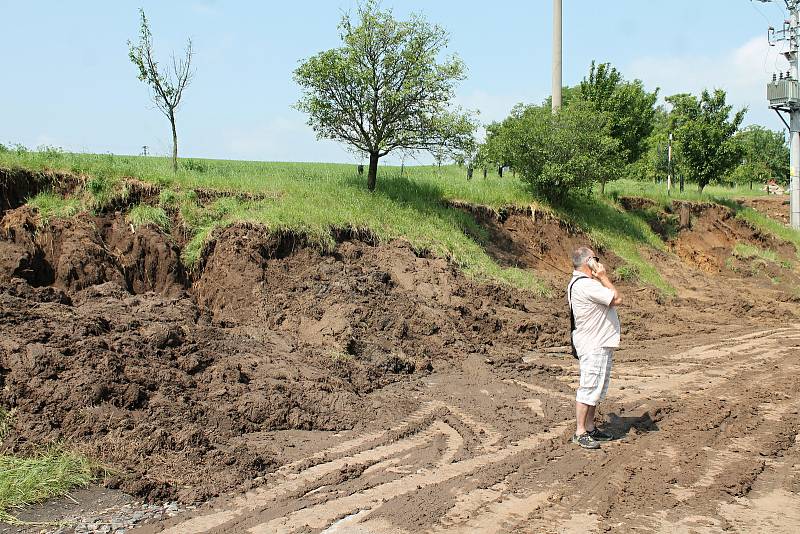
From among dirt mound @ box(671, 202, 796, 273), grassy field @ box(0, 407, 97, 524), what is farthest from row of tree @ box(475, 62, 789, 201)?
grassy field @ box(0, 407, 97, 524)

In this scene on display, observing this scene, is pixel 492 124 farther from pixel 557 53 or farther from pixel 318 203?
pixel 318 203

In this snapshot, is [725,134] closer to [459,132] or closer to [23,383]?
[459,132]

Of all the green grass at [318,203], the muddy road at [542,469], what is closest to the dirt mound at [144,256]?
the green grass at [318,203]

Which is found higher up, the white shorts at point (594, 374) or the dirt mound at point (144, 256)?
the dirt mound at point (144, 256)

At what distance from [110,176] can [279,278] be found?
3.87 metres

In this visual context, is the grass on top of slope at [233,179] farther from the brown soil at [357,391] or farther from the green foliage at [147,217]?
the brown soil at [357,391]

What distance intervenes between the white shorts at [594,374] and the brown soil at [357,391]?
1.77 ft

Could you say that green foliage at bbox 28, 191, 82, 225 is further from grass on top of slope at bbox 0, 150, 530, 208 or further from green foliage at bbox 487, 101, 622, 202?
green foliage at bbox 487, 101, 622, 202

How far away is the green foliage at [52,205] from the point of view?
1259 centimetres

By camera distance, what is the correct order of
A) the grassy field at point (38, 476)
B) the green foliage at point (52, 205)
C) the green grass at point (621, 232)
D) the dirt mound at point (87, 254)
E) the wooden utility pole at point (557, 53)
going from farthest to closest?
the wooden utility pole at point (557, 53)
the green grass at point (621, 232)
the green foliage at point (52, 205)
the dirt mound at point (87, 254)
the grassy field at point (38, 476)

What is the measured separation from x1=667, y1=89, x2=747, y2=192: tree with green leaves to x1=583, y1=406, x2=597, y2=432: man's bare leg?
2422 cm

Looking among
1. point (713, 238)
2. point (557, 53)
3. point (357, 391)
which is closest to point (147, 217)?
point (357, 391)

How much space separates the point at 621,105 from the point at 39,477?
80.0 feet

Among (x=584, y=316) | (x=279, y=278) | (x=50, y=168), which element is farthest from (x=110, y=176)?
(x=584, y=316)
